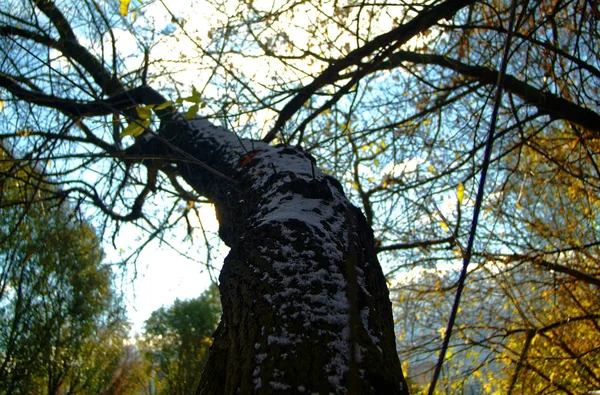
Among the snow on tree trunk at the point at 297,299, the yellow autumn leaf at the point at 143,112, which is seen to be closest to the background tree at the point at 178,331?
the snow on tree trunk at the point at 297,299

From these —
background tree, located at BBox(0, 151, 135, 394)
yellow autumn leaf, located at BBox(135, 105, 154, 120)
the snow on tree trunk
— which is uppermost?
background tree, located at BBox(0, 151, 135, 394)

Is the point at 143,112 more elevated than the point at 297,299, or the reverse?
the point at 143,112

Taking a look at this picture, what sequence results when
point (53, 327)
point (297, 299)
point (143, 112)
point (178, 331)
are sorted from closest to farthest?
point (297, 299)
point (143, 112)
point (53, 327)
point (178, 331)

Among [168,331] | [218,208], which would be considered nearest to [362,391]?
[218,208]

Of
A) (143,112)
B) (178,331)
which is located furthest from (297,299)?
(178,331)

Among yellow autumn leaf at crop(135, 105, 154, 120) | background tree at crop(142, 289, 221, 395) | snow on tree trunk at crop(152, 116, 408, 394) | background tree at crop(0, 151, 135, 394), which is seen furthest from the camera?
background tree at crop(142, 289, 221, 395)

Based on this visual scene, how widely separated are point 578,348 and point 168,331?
1471 cm

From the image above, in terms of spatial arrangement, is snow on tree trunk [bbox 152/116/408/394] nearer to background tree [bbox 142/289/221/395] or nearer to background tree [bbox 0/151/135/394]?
background tree [bbox 0/151/135/394]

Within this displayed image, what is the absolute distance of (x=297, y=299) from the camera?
0.94m

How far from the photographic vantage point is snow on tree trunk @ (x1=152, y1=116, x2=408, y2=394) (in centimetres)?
78

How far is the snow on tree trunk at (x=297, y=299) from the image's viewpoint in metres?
0.78

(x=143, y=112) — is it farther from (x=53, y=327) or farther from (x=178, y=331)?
(x=178, y=331)

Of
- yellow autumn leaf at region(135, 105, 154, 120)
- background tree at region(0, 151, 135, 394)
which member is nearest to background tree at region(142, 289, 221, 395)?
background tree at region(0, 151, 135, 394)

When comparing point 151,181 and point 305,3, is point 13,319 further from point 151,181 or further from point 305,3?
point 305,3
